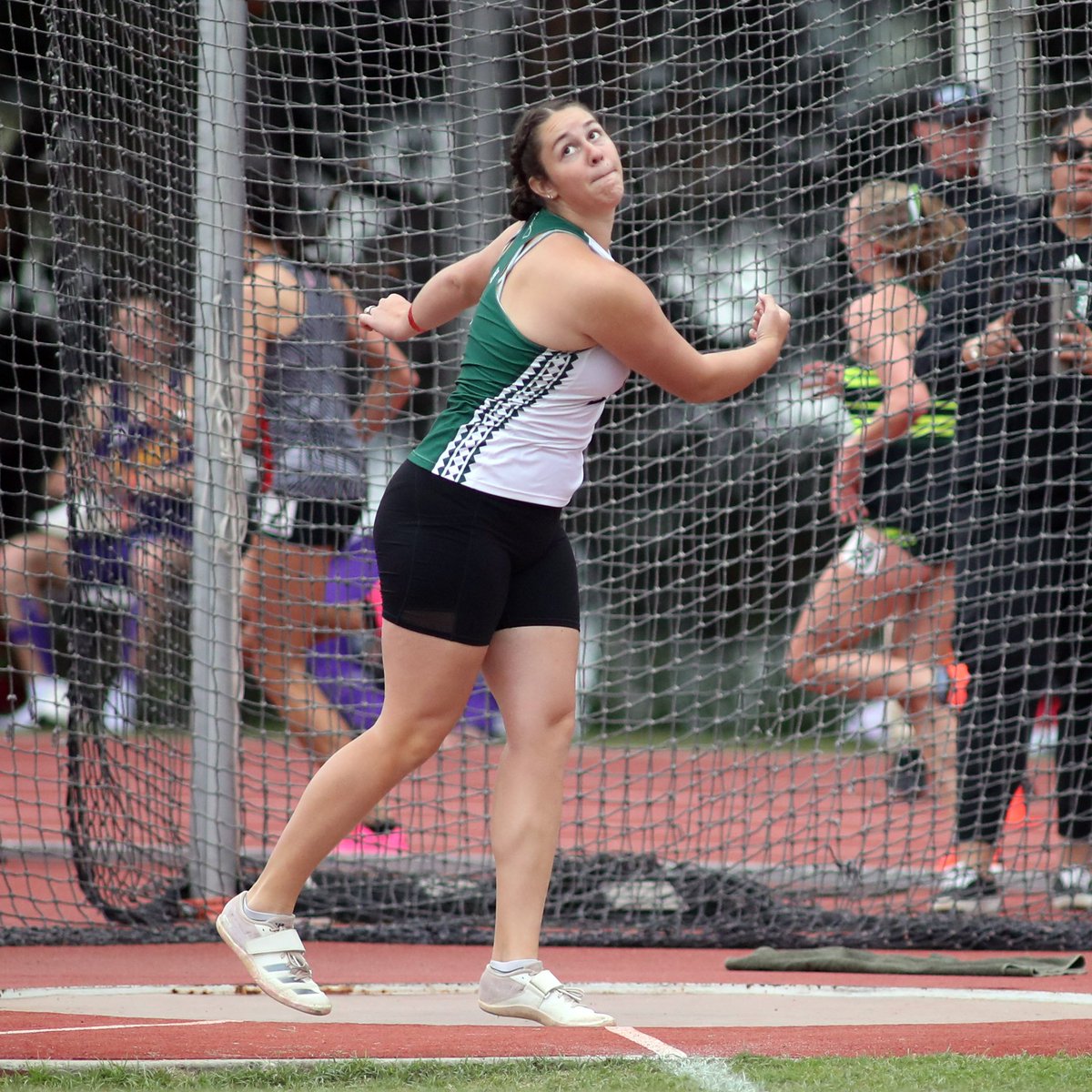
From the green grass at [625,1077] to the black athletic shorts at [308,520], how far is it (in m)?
2.73

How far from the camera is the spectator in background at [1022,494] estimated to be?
17.2 feet

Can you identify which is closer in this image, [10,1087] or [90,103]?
[10,1087]

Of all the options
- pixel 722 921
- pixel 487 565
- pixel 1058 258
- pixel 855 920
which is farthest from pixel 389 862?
pixel 1058 258

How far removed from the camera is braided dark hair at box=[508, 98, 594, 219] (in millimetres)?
3363

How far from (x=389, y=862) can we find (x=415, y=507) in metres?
2.59

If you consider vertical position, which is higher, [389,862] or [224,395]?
[224,395]

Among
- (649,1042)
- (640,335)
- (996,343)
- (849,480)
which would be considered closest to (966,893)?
(849,480)

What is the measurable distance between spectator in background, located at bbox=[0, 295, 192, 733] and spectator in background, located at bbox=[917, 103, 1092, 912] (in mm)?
2617

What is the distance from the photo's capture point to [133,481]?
209 inches

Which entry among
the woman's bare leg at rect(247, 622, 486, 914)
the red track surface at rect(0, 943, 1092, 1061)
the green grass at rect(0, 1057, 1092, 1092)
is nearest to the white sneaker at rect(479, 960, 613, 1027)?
the red track surface at rect(0, 943, 1092, 1061)

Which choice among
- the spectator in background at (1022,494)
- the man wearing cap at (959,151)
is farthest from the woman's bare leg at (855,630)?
the man wearing cap at (959,151)

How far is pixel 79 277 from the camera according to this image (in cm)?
509

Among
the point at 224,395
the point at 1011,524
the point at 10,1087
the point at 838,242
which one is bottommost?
the point at 10,1087

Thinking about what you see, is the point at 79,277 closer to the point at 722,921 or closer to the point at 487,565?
the point at 487,565
